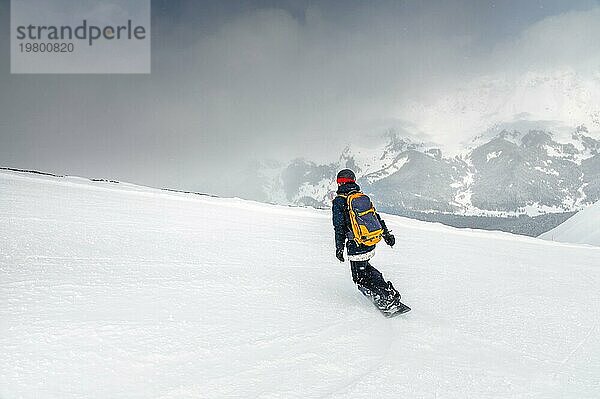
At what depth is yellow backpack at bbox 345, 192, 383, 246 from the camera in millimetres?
6641

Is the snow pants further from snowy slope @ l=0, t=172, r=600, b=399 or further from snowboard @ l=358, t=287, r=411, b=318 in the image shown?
snowy slope @ l=0, t=172, r=600, b=399

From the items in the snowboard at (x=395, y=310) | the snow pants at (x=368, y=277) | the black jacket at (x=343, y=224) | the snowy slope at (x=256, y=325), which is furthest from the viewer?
the black jacket at (x=343, y=224)

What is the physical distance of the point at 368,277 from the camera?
262 inches

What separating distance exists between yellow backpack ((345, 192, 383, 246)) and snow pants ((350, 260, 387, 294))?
14.7 inches

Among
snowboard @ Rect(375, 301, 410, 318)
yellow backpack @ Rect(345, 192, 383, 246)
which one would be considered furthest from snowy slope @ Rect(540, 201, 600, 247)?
yellow backpack @ Rect(345, 192, 383, 246)

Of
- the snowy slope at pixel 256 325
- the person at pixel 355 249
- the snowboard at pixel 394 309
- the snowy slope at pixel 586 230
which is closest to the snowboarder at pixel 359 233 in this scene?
the person at pixel 355 249

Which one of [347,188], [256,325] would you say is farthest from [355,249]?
[256,325]

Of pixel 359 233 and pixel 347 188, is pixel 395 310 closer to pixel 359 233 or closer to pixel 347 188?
pixel 359 233

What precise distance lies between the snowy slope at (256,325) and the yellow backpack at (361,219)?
1.02 meters

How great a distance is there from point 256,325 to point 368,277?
2.06 metres

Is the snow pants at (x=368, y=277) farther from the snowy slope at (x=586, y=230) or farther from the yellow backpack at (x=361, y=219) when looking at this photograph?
the snowy slope at (x=586, y=230)

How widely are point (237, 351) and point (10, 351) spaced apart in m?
2.08

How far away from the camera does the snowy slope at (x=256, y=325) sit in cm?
411

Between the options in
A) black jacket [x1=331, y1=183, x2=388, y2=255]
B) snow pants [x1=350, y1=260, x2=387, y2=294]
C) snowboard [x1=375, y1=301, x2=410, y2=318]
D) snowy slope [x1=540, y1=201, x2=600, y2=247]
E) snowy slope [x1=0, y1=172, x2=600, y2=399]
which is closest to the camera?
snowy slope [x1=0, y1=172, x2=600, y2=399]
